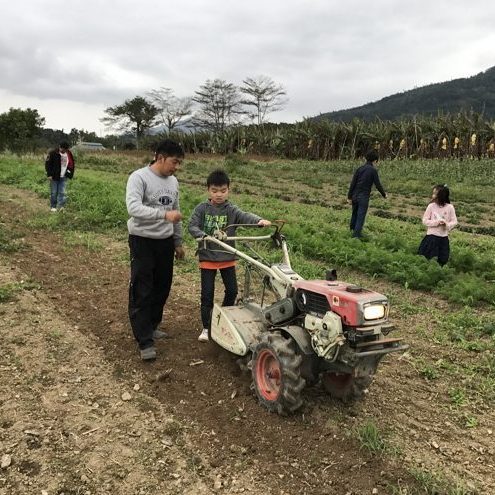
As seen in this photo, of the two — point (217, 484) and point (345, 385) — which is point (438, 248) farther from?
point (217, 484)

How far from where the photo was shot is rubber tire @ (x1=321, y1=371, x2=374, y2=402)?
381cm

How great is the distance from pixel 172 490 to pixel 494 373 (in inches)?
117

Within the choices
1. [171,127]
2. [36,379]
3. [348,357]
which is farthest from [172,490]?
[171,127]

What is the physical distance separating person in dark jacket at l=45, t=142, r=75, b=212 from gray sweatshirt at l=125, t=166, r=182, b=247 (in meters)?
7.54

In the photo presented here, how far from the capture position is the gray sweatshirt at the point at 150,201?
14.1 ft

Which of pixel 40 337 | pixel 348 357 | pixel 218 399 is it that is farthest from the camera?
pixel 40 337

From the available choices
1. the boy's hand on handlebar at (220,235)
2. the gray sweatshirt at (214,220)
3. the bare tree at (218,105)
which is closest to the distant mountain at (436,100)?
the bare tree at (218,105)

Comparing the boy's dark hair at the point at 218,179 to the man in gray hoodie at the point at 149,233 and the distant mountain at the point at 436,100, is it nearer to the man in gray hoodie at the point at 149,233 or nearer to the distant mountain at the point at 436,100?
the man in gray hoodie at the point at 149,233

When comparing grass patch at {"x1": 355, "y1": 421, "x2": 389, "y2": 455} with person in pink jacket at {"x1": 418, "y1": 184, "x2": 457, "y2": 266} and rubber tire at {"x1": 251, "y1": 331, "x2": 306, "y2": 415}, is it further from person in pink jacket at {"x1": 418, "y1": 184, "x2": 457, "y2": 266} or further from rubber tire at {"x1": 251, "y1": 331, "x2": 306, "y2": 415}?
person in pink jacket at {"x1": 418, "y1": 184, "x2": 457, "y2": 266}

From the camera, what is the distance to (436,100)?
76.9 metres

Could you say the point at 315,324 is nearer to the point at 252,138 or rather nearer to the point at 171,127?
the point at 252,138

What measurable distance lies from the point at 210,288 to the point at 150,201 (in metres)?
0.92

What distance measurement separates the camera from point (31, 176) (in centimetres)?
1661

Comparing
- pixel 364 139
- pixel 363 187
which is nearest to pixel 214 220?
pixel 363 187
